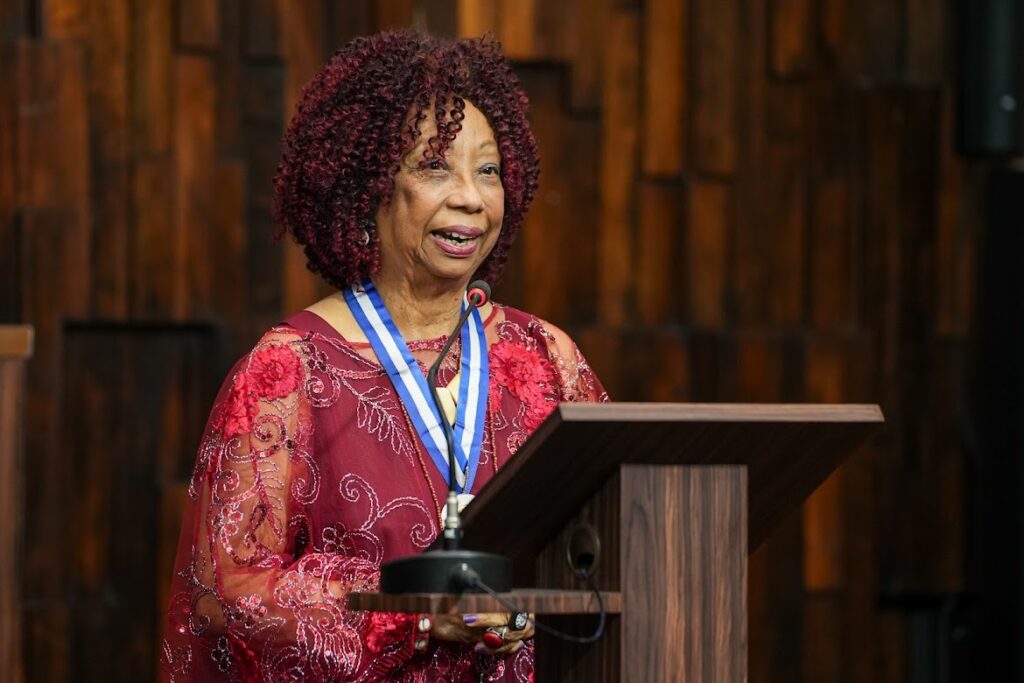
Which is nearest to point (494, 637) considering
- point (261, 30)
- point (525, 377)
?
point (525, 377)

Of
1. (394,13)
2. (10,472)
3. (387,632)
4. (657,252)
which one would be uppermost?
(394,13)

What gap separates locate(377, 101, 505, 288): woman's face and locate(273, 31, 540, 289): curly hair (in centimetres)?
2

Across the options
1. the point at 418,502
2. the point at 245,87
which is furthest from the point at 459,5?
the point at 418,502

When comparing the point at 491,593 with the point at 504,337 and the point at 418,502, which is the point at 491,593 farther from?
the point at 504,337

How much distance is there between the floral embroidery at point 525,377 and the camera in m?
2.59

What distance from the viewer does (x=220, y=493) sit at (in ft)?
7.73

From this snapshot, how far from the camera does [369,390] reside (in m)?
2.48

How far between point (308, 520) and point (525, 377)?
1.39 feet

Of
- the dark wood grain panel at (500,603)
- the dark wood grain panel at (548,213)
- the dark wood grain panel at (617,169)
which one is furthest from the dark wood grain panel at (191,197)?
the dark wood grain panel at (500,603)

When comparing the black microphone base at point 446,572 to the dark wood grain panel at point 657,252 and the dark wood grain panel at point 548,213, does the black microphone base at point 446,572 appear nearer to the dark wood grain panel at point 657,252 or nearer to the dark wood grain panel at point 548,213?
the dark wood grain panel at point 548,213

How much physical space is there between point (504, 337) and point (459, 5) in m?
2.03

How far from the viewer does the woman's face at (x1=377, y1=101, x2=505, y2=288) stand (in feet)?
8.21

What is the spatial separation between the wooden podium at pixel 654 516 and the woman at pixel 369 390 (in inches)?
12.0

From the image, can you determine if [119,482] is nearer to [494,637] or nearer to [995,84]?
[494,637]
